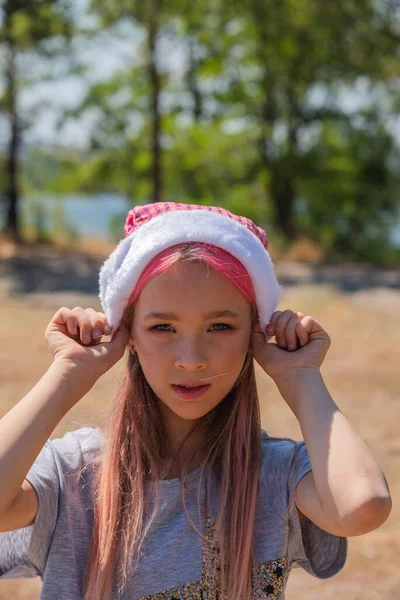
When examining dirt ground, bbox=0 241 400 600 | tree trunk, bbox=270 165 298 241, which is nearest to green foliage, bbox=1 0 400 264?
tree trunk, bbox=270 165 298 241

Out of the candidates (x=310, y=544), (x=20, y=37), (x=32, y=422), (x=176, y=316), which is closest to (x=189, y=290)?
(x=176, y=316)

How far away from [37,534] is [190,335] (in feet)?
1.77

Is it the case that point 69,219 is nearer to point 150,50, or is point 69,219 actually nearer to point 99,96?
point 99,96

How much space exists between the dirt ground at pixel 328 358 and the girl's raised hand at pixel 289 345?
1.22 feet

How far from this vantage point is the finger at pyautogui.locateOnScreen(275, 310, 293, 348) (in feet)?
5.79

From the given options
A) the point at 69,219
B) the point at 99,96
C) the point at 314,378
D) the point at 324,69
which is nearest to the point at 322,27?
the point at 324,69

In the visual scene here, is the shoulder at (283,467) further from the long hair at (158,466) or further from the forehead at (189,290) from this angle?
the forehead at (189,290)

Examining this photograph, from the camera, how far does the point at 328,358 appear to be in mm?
7965

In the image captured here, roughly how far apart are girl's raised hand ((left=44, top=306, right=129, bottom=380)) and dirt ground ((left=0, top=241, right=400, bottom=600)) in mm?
133

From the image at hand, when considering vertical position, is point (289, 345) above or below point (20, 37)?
below

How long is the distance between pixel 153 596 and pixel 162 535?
0.41 feet

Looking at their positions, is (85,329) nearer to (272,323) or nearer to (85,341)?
(85,341)

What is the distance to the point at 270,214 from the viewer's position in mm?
18047

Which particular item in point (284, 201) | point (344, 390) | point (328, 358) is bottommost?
point (284, 201)
